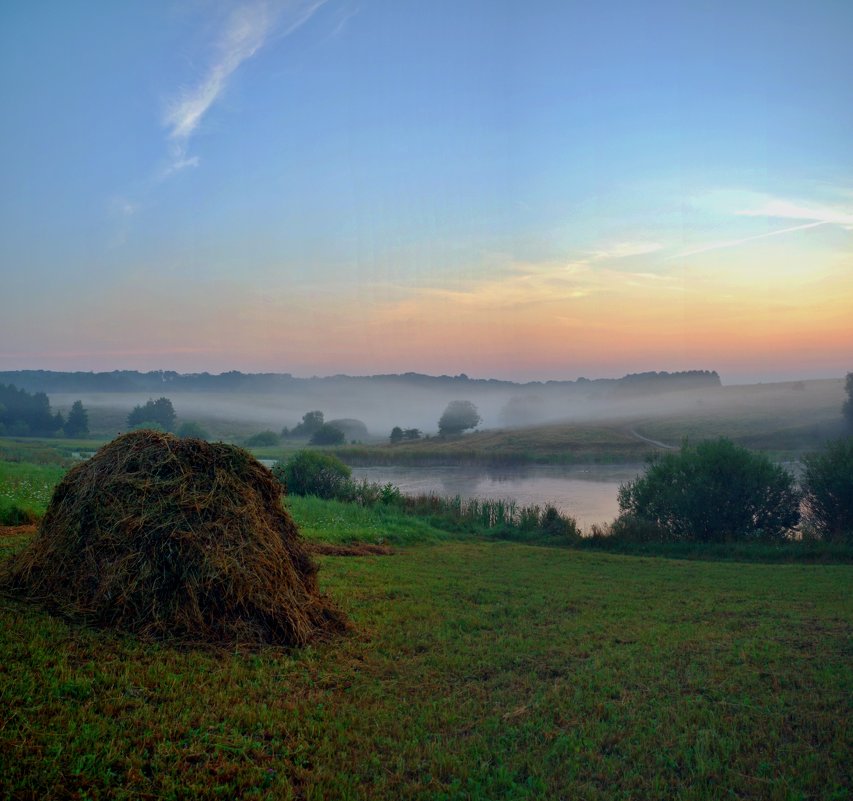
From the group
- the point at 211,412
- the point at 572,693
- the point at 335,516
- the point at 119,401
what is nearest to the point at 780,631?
the point at 572,693

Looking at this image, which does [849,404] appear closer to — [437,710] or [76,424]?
[437,710]

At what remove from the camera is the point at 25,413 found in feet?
121

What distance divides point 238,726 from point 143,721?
29.7 inches

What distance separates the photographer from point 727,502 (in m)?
25.4

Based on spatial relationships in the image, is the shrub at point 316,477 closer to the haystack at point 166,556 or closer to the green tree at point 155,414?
the green tree at point 155,414

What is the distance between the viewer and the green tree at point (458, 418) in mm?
98556

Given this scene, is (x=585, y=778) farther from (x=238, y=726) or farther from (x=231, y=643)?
(x=231, y=643)

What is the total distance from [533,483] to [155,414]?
3341cm

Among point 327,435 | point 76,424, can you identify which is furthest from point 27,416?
point 327,435

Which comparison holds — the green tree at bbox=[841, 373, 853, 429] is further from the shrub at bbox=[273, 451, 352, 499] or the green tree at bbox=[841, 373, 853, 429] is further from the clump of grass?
the shrub at bbox=[273, 451, 352, 499]

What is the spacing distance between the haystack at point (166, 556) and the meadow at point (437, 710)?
0.36 metres

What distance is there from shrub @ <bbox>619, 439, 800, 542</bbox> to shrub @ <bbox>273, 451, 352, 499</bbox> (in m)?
15.8

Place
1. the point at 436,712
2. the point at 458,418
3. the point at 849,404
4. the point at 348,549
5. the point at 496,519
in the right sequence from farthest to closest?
the point at 458,418 → the point at 849,404 → the point at 496,519 → the point at 348,549 → the point at 436,712

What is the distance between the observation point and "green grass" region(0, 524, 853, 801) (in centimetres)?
440
